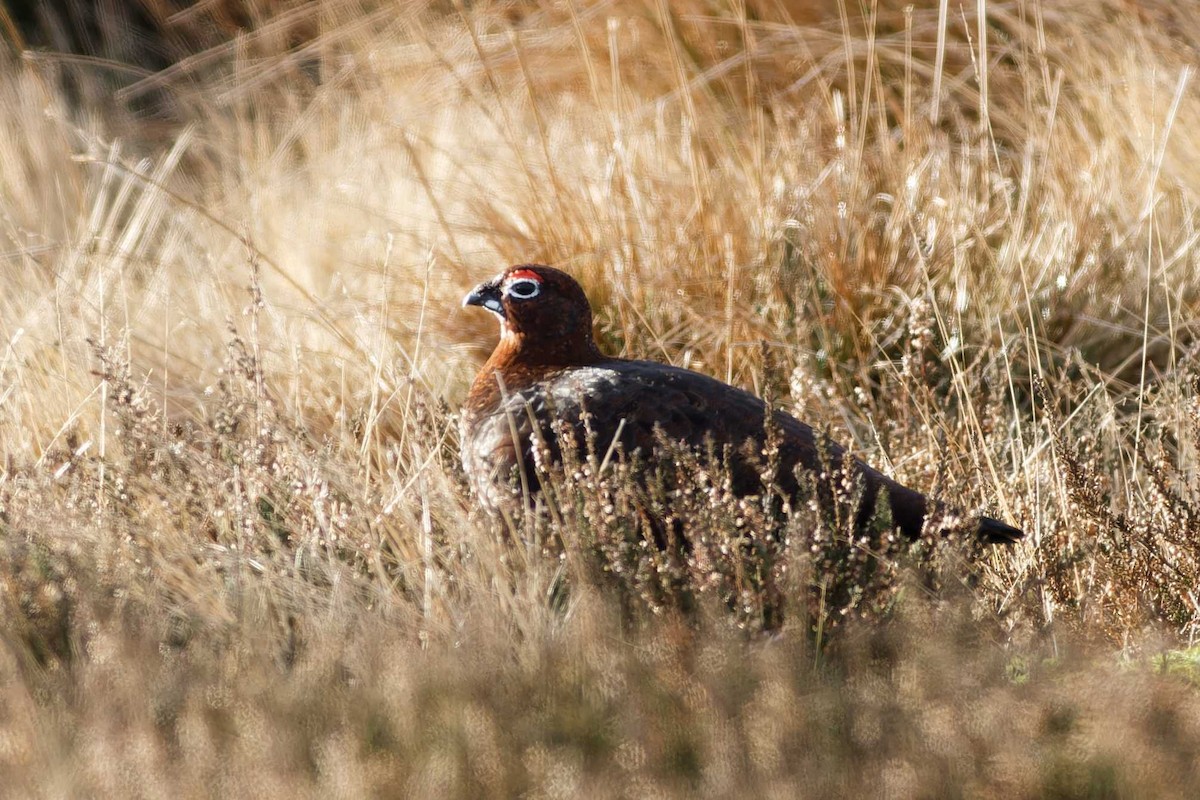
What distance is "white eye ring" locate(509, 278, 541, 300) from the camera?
345cm

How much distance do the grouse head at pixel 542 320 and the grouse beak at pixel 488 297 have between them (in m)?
0.03

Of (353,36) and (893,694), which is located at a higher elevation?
(353,36)

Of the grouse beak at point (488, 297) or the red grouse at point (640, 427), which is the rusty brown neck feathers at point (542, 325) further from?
the red grouse at point (640, 427)

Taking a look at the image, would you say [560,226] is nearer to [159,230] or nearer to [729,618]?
[729,618]

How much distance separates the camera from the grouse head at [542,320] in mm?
3443

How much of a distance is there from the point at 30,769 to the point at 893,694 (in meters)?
1.22

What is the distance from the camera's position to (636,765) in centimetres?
179

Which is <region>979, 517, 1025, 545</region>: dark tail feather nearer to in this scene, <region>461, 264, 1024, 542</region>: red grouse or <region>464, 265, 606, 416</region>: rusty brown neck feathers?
<region>461, 264, 1024, 542</region>: red grouse

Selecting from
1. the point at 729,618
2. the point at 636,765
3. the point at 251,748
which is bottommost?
the point at 729,618

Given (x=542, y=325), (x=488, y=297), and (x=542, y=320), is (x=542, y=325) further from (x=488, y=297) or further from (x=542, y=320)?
(x=488, y=297)

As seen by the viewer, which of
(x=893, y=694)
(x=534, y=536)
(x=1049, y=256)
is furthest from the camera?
(x=1049, y=256)

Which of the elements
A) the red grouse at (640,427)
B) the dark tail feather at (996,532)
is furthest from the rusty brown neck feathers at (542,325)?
the dark tail feather at (996,532)

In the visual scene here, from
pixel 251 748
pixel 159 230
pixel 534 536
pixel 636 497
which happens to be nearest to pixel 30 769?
pixel 251 748

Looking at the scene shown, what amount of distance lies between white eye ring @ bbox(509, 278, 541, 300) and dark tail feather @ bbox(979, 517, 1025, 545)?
4.25 feet
